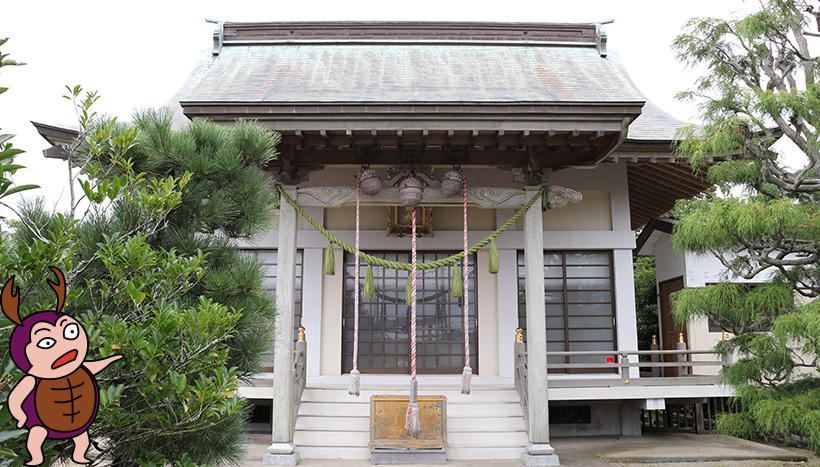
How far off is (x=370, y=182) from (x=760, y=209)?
12.4 ft

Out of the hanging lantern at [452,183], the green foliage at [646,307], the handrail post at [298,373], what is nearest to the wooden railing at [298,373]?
the handrail post at [298,373]

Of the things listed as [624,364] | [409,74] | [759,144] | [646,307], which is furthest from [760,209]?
[646,307]

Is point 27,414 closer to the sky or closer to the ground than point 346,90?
closer to the ground

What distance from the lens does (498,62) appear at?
930 centimetres

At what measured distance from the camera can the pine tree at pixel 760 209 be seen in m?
4.28

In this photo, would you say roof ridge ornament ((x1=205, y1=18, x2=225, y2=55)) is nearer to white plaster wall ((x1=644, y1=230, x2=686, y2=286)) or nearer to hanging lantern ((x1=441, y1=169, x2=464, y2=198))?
hanging lantern ((x1=441, y1=169, x2=464, y2=198))

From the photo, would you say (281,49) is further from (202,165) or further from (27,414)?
(27,414)

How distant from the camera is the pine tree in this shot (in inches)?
169

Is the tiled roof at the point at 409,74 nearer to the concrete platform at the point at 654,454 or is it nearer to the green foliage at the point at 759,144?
the green foliage at the point at 759,144

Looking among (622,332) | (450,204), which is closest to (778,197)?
(450,204)

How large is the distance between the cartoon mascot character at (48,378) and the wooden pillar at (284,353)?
4.16m

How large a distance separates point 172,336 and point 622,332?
7.16m

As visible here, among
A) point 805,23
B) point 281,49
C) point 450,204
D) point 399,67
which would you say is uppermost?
point 281,49

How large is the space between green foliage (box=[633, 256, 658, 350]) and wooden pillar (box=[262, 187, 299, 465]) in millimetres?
8975
